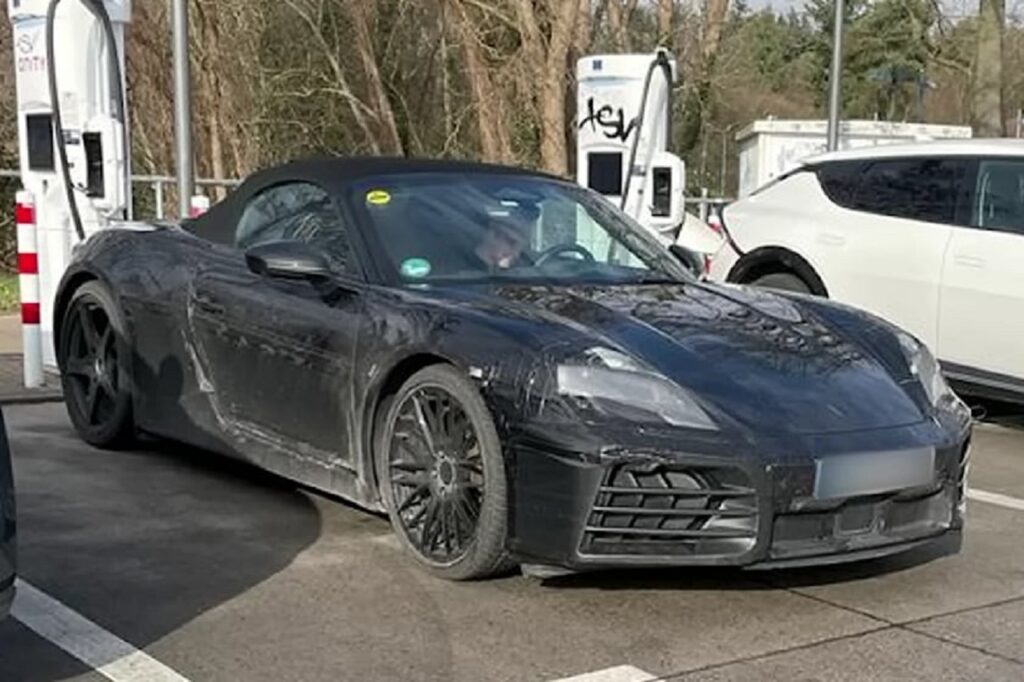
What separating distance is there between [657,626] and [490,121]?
649 inches

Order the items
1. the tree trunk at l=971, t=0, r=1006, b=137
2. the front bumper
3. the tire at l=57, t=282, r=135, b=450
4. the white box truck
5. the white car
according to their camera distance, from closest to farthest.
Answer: the front bumper
the tire at l=57, t=282, r=135, b=450
the white car
the tree trunk at l=971, t=0, r=1006, b=137
the white box truck

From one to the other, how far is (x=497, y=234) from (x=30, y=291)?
13.6 feet

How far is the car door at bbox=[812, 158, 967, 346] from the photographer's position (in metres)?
8.32

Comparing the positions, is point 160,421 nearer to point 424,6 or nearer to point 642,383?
point 642,383

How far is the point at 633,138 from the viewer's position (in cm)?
1177

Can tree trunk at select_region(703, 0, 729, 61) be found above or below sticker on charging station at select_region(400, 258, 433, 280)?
above

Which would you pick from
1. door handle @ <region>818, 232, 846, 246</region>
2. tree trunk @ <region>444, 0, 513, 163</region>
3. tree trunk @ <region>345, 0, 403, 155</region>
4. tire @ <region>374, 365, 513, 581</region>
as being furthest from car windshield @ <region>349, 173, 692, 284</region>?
tree trunk @ <region>345, 0, 403, 155</region>

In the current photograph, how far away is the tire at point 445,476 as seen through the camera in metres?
4.67

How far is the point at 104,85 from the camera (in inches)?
353

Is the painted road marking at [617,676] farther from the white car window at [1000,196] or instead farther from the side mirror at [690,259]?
the white car window at [1000,196]

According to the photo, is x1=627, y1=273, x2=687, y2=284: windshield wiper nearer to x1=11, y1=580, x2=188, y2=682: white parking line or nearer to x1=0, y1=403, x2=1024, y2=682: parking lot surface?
x1=0, y1=403, x2=1024, y2=682: parking lot surface

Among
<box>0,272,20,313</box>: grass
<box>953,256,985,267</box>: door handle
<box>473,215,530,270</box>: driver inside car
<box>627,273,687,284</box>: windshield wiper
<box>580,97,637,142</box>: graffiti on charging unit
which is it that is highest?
<box>580,97,637,142</box>: graffiti on charging unit

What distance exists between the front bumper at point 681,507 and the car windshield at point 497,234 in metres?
1.14

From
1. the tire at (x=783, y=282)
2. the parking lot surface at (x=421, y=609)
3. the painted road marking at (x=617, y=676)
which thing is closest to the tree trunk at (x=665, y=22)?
the tire at (x=783, y=282)
